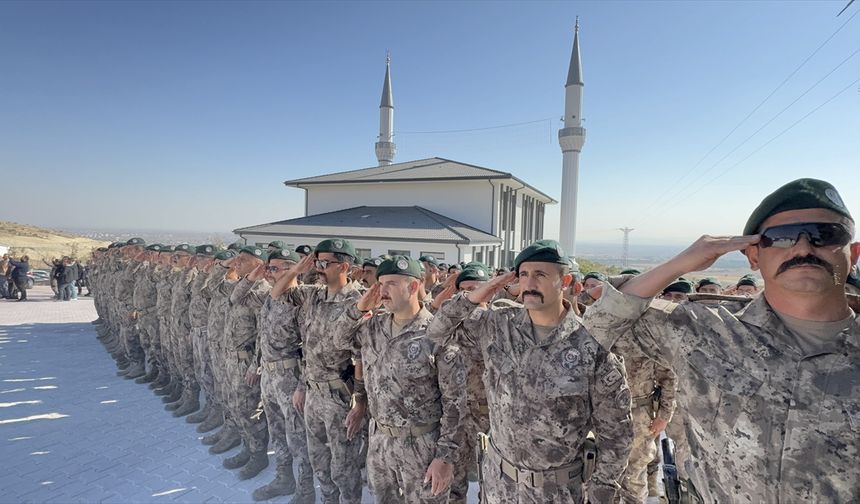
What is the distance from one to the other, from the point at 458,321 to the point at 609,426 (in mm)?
1007

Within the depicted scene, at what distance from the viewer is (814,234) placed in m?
1.32

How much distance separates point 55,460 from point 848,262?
7010mm

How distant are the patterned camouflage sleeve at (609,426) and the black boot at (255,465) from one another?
373 centimetres

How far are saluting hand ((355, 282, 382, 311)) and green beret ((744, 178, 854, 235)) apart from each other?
2.32 metres

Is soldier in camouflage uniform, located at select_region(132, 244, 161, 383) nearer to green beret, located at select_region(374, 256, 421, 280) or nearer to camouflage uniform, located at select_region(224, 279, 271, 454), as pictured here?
camouflage uniform, located at select_region(224, 279, 271, 454)

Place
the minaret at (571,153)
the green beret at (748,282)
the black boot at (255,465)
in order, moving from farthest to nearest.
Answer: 1. the minaret at (571,153)
2. the green beret at (748,282)
3. the black boot at (255,465)


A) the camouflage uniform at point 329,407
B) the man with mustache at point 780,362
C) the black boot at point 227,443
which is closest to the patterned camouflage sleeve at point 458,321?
the man with mustache at point 780,362

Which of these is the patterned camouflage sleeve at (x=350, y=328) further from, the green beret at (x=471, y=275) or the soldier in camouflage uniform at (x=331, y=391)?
the green beret at (x=471, y=275)

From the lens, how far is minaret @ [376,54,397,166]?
37125 mm

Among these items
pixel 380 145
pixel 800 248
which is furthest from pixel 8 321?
pixel 380 145

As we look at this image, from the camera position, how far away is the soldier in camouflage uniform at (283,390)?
386 centimetres

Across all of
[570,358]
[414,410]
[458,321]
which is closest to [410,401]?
[414,410]

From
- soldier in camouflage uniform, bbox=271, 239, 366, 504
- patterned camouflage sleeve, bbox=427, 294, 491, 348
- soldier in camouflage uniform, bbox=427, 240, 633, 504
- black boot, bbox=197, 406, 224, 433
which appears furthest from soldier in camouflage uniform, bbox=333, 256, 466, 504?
black boot, bbox=197, 406, 224, 433

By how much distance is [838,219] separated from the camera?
1330 millimetres
